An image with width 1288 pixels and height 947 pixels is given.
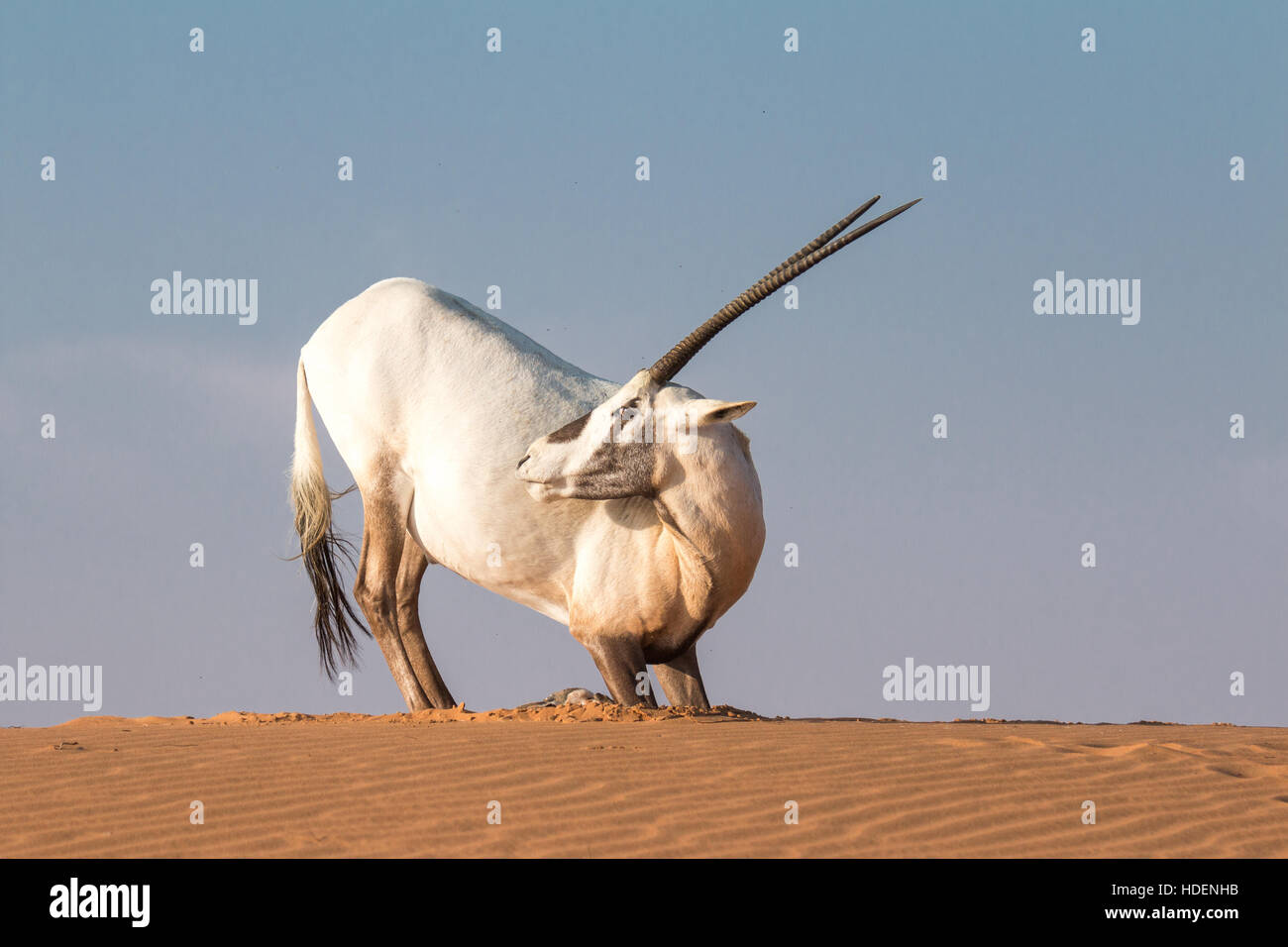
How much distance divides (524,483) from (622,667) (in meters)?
1.72

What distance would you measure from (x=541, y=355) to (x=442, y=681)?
296 cm

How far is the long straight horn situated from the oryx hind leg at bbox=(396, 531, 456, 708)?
307 cm

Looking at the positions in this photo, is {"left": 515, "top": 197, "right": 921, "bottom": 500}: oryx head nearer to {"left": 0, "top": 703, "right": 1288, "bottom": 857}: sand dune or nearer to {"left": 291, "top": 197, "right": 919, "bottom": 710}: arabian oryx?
{"left": 291, "top": 197, "right": 919, "bottom": 710}: arabian oryx

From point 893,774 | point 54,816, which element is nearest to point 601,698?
point 893,774

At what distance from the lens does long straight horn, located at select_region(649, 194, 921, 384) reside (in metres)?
11.0

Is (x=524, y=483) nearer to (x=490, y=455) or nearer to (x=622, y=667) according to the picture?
(x=490, y=455)

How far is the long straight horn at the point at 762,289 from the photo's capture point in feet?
36.1

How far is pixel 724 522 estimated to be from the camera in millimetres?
10844

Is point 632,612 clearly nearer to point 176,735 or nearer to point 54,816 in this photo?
point 176,735

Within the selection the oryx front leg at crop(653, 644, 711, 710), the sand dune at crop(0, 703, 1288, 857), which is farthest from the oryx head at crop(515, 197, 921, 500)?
the sand dune at crop(0, 703, 1288, 857)

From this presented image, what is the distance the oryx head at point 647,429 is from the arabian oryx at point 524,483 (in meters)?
0.01

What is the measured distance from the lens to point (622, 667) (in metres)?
11.2

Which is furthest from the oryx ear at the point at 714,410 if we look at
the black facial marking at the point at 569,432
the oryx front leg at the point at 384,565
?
the oryx front leg at the point at 384,565
